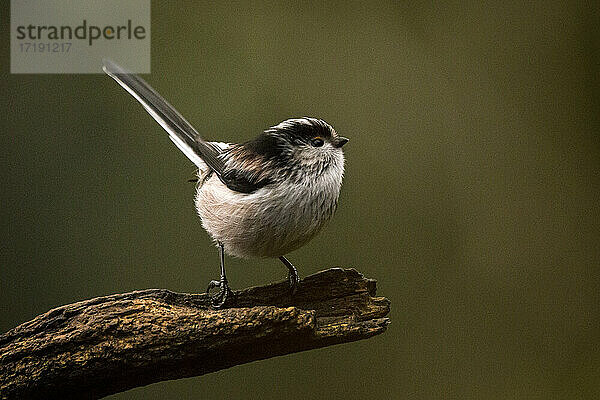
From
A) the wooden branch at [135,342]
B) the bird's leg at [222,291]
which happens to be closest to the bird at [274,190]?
the bird's leg at [222,291]

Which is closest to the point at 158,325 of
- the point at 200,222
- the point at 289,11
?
the point at 200,222

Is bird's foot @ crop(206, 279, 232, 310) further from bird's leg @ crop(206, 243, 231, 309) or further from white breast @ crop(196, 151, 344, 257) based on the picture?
white breast @ crop(196, 151, 344, 257)

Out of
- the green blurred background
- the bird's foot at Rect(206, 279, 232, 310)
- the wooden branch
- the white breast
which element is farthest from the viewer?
the green blurred background

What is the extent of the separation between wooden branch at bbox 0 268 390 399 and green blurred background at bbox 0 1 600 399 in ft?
1.11

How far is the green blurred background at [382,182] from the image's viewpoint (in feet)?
5.81

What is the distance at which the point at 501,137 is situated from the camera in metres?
2.00

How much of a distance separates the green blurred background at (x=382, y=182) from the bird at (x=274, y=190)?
230mm

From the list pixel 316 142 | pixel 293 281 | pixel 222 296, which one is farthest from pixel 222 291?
pixel 316 142

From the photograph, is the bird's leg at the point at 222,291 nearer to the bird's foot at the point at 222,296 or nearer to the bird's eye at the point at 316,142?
the bird's foot at the point at 222,296

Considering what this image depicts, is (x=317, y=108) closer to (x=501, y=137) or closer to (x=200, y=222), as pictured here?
(x=200, y=222)

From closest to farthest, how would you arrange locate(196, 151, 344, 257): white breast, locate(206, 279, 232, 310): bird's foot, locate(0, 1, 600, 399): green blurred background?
1. locate(196, 151, 344, 257): white breast
2. locate(206, 279, 232, 310): bird's foot
3. locate(0, 1, 600, 399): green blurred background

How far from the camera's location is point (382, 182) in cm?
194

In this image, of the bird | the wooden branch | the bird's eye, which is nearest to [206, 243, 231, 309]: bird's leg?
the bird

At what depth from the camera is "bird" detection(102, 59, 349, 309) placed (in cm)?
150
